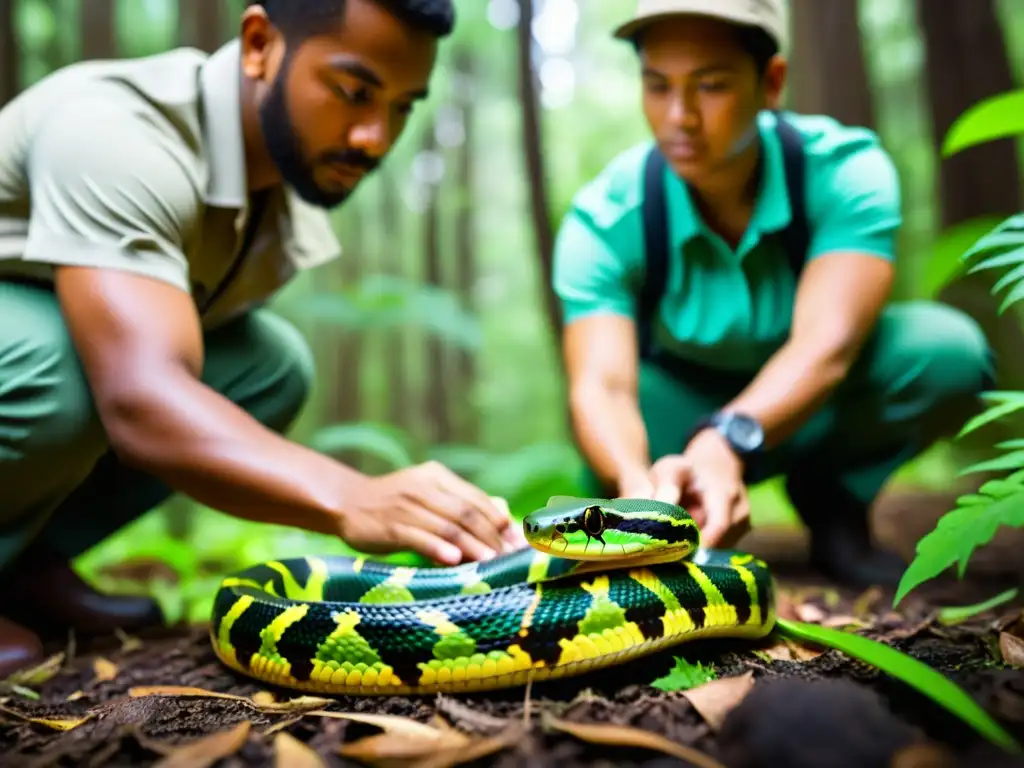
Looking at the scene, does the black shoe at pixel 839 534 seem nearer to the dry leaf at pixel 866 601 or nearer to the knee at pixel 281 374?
the dry leaf at pixel 866 601

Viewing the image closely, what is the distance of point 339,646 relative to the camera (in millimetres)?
1597

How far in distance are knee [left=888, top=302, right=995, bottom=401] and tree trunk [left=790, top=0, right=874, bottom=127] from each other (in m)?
2.16

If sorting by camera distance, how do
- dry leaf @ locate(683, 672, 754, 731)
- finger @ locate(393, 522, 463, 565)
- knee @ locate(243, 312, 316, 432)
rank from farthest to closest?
knee @ locate(243, 312, 316, 432) < finger @ locate(393, 522, 463, 565) < dry leaf @ locate(683, 672, 754, 731)

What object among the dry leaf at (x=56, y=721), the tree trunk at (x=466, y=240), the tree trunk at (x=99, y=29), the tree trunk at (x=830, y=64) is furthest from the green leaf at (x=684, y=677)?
the tree trunk at (x=466, y=240)

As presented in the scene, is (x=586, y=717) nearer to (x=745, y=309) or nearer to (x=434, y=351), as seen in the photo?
(x=745, y=309)

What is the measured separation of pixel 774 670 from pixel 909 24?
27.8ft

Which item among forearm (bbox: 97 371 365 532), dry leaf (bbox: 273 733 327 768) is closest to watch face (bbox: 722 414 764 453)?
forearm (bbox: 97 371 365 532)

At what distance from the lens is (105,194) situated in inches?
81.7

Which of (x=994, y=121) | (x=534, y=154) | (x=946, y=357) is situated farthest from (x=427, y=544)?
(x=534, y=154)

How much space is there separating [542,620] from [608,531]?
9.1 inches

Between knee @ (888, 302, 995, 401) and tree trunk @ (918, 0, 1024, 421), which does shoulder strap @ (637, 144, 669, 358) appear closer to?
knee @ (888, 302, 995, 401)

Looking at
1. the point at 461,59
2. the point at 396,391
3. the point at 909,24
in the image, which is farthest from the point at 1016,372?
the point at 396,391

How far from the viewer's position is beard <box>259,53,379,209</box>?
2477 millimetres

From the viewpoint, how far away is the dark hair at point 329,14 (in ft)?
7.84
